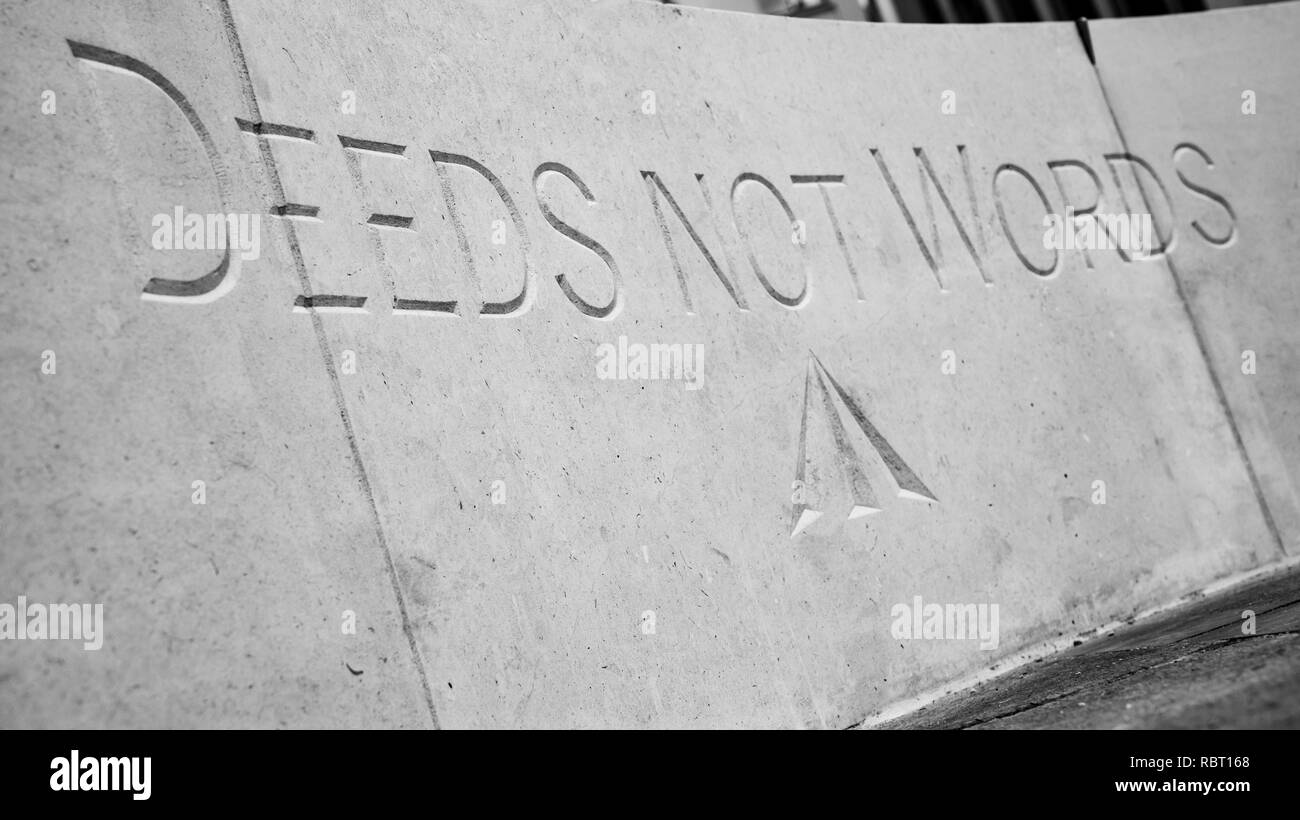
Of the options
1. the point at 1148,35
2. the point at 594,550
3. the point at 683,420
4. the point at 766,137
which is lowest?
the point at 594,550

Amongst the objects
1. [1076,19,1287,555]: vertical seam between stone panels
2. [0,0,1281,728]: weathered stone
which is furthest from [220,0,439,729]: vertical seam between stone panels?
[1076,19,1287,555]: vertical seam between stone panels

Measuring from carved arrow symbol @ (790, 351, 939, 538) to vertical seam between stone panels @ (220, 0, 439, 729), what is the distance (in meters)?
1.46

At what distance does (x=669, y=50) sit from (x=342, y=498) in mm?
2324

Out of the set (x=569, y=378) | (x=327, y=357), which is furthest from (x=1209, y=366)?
(x=327, y=357)

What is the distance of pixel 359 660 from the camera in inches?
112

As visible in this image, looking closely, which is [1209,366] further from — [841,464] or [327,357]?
[327,357]

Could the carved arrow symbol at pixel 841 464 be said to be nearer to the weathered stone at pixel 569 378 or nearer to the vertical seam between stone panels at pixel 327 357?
Answer: the weathered stone at pixel 569 378

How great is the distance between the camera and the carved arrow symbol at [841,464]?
4012 millimetres

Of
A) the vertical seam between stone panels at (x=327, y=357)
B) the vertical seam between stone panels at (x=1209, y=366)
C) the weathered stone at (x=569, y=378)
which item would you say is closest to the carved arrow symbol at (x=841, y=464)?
the weathered stone at (x=569, y=378)

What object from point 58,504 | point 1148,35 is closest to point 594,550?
point 58,504
